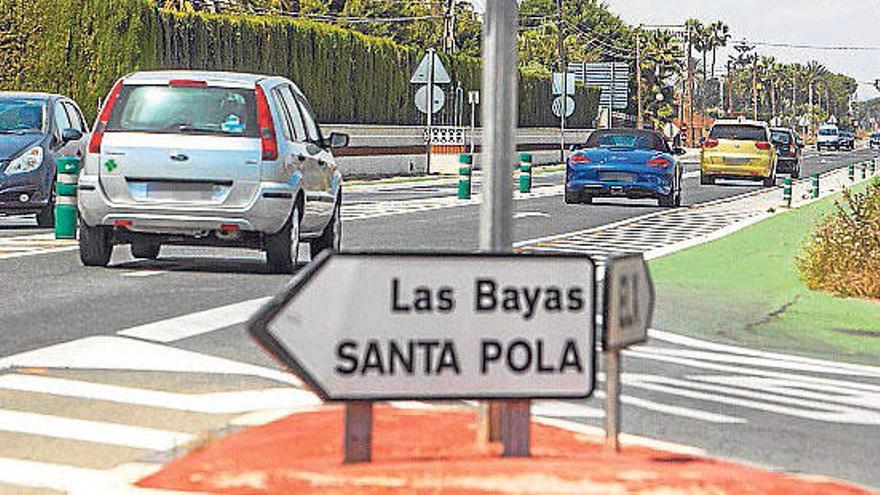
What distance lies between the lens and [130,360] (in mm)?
11727

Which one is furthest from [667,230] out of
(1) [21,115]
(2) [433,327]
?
(2) [433,327]

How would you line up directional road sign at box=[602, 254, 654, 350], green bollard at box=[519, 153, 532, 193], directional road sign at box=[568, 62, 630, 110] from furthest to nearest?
directional road sign at box=[568, 62, 630, 110]
green bollard at box=[519, 153, 532, 193]
directional road sign at box=[602, 254, 654, 350]

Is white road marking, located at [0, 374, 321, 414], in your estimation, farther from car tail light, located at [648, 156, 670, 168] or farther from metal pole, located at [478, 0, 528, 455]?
car tail light, located at [648, 156, 670, 168]

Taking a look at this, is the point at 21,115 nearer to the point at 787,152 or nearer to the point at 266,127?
the point at 266,127

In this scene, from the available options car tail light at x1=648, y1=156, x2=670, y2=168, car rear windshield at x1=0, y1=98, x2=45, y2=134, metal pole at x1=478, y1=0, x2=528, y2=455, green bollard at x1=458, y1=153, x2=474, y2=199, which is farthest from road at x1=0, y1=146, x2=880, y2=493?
green bollard at x1=458, y1=153, x2=474, y2=199

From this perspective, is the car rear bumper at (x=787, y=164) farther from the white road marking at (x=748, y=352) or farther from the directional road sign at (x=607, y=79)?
the directional road sign at (x=607, y=79)

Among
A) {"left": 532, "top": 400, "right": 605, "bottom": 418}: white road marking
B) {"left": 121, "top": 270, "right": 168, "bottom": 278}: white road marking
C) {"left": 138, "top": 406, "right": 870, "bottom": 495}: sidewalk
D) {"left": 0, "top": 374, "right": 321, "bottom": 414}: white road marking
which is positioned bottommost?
{"left": 121, "top": 270, "right": 168, "bottom": 278}: white road marking

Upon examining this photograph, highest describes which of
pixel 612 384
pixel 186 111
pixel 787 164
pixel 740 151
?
pixel 186 111

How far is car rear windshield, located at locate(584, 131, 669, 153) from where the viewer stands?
1436 inches

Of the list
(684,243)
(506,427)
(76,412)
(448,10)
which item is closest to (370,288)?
(506,427)

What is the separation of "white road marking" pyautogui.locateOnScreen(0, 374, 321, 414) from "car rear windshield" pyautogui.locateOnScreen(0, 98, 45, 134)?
47.7 feet

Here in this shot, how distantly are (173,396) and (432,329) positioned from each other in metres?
3.55

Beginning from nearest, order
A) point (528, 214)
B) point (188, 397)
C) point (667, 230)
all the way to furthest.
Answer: point (188, 397)
point (667, 230)
point (528, 214)

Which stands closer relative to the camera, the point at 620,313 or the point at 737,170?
the point at 620,313
